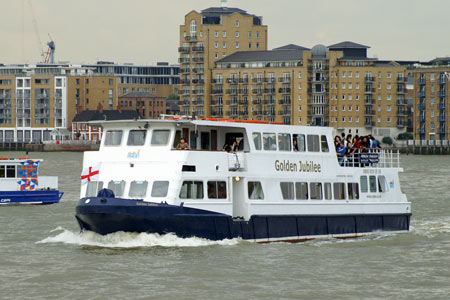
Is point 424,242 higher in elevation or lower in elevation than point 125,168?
lower

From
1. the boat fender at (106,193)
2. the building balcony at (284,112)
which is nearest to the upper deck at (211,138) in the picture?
the boat fender at (106,193)

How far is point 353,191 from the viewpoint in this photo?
120 ft

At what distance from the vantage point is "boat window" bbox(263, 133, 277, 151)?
33969mm

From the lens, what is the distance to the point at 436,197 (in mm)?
61625

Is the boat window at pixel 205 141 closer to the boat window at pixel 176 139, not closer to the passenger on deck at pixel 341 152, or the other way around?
the boat window at pixel 176 139

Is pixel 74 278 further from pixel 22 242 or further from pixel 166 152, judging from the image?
pixel 22 242

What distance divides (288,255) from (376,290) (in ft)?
16.3

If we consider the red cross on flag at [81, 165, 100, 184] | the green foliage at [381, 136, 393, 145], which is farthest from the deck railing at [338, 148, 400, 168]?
the green foliage at [381, 136, 393, 145]

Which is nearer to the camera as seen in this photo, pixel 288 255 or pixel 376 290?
pixel 376 290

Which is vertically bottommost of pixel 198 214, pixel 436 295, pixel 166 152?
pixel 436 295

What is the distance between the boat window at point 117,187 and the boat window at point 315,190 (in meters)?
6.98

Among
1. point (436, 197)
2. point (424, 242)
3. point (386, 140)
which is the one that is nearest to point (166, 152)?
point (424, 242)

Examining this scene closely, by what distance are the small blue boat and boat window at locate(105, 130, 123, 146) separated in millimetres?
19497

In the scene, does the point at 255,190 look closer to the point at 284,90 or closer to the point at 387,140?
the point at 387,140
